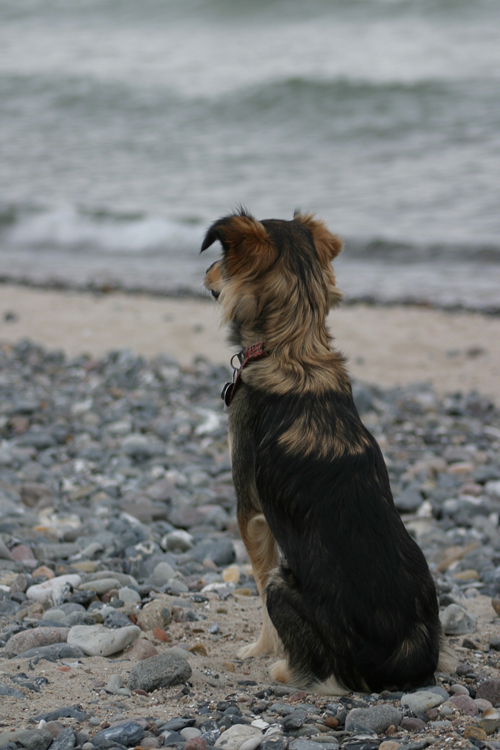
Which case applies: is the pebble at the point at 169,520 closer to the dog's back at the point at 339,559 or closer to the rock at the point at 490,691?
the rock at the point at 490,691

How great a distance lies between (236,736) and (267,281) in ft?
5.54

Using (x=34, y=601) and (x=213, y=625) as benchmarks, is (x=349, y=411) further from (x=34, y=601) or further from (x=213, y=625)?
(x=34, y=601)

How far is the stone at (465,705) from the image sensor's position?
2545mm

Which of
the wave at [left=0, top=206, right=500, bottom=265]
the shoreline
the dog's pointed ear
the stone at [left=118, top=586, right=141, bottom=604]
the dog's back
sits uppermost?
the wave at [left=0, top=206, right=500, bottom=265]

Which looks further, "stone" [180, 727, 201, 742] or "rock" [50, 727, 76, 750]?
"stone" [180, 727, 201, 742]

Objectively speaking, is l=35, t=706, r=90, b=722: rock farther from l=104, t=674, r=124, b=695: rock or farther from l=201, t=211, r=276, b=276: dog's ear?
l=201, t=211, r=276, b=276: dog's ear

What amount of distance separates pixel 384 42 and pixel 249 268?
2423 cm

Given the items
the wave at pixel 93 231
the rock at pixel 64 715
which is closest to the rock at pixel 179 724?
the rock at pixel 64 715

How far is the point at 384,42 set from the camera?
2428cm

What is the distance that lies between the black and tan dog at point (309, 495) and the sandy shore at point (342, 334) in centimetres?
526

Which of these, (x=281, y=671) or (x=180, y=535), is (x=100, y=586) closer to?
(x=180, y=535)

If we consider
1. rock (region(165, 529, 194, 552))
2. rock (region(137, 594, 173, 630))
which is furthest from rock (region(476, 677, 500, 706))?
rock (region(165, 529, 194, 552))

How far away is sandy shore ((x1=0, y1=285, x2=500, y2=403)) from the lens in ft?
28.0

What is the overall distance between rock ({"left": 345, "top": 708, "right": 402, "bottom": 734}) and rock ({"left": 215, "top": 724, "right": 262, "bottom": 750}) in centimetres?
32
